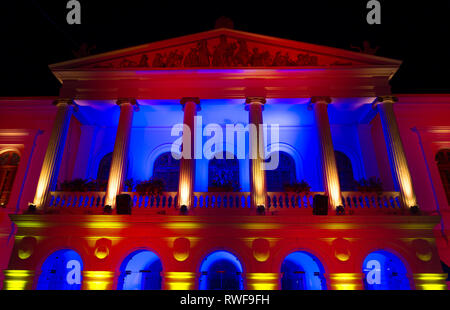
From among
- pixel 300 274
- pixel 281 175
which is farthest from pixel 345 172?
pixel 300 274

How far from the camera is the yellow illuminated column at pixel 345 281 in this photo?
10.6 metres

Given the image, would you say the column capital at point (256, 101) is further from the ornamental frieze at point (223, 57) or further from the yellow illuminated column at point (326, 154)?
the yellow illuminated column at point (326, 154)

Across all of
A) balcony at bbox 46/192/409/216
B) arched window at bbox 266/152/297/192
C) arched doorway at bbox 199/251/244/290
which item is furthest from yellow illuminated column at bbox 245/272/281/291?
arched window at bbox 266/152/297/192

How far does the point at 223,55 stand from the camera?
14.5 meters

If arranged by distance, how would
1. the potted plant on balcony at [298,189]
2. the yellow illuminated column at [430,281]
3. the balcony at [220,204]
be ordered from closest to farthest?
the yellow illuminated column at [430,281], the balcony at [220,204], the potted plant on balcony at [298,189]

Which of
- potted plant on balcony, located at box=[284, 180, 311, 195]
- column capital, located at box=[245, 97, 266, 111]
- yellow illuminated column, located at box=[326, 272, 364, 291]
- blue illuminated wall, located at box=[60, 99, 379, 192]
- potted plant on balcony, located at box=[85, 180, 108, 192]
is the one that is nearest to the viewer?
yellow illuminated column, located at box=[326, 272, 364, 291]

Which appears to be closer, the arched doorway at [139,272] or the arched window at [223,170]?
the arched doorway at [139,272]

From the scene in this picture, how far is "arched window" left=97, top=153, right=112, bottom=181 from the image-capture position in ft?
54.9

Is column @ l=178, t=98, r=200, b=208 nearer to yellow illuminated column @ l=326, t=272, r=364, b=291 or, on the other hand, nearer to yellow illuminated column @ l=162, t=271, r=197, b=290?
yellow illuminated column @ l=162, t=271, r=197, b=290

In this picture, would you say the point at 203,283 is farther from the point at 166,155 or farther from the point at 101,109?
the point at 101,109

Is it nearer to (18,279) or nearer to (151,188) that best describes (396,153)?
(151,188)

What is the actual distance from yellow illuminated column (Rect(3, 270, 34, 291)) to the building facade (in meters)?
0.04

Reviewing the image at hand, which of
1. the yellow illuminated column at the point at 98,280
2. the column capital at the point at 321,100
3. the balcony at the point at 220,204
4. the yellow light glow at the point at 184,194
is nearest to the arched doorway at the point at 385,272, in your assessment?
the balcony at the point at 220,204

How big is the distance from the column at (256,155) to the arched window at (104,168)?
8.37 metres
